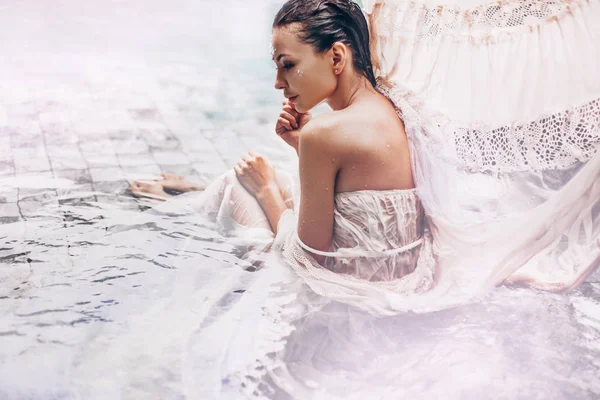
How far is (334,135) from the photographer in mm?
1192

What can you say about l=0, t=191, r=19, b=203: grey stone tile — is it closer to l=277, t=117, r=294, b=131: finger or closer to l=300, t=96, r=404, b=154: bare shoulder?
l=277, t=117, r=294, b=131: finger

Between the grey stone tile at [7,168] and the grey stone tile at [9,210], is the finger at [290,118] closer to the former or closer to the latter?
the grey stone tile at [9,210]

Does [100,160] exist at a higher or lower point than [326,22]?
lower

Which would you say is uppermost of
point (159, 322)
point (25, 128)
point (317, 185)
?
point (317, 185)

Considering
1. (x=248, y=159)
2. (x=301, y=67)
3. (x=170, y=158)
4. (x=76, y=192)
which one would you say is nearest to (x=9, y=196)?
(x=76, y=192)

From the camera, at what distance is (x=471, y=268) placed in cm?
138

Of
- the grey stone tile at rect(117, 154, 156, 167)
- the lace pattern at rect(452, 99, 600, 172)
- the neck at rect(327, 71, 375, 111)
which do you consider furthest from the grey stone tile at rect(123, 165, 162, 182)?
the lace pattern at rect(452, 99, 600, 172)

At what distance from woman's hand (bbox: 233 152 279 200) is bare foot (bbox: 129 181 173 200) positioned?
37 centimetres

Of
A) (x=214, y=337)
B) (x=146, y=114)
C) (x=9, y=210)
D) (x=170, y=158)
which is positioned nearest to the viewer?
(x=214, y=337)

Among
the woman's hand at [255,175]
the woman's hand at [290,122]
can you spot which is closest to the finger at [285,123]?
the woman's hand at [290,122]

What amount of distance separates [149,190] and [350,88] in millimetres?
836

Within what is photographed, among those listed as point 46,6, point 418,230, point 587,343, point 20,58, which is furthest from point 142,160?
point 587,343

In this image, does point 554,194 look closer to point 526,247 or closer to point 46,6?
point 526,247

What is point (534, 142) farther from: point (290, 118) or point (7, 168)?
point (7, 168)
